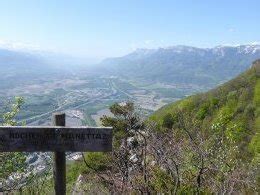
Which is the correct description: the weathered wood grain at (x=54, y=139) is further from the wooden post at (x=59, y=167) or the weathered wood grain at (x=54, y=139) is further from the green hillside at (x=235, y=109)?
the green hillside at (x=235, y=109)

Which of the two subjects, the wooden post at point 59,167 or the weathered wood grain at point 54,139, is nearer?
the weathered wood grain at point 54,139

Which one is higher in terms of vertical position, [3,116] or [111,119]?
[3,116]

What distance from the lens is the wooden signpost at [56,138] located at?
620 centimetres

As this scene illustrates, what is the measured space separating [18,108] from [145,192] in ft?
16.5

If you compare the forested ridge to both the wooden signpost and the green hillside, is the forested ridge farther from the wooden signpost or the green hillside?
the wooden signpost

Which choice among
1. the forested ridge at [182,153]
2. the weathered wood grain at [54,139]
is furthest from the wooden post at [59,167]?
the forested ridge at [182,153]

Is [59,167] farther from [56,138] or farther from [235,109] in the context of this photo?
[235,109]

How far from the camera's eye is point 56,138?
6.27m

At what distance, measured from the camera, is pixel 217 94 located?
187 ft

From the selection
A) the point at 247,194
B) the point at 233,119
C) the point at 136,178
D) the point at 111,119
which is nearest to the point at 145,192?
the point at 136,178

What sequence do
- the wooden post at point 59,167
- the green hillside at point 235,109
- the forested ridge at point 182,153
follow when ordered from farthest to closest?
the green hillside at point 235,109 → the forested ridge at point 182,153 → the wooden post at point 59,167

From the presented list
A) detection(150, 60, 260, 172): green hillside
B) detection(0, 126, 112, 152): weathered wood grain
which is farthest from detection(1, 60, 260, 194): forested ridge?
detection(0, 126, 112, 152): weathered wood grain

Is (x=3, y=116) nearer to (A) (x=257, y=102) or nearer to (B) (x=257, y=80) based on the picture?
(A) (x=257, y=102)

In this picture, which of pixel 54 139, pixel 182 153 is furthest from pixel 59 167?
pixel 182 153
